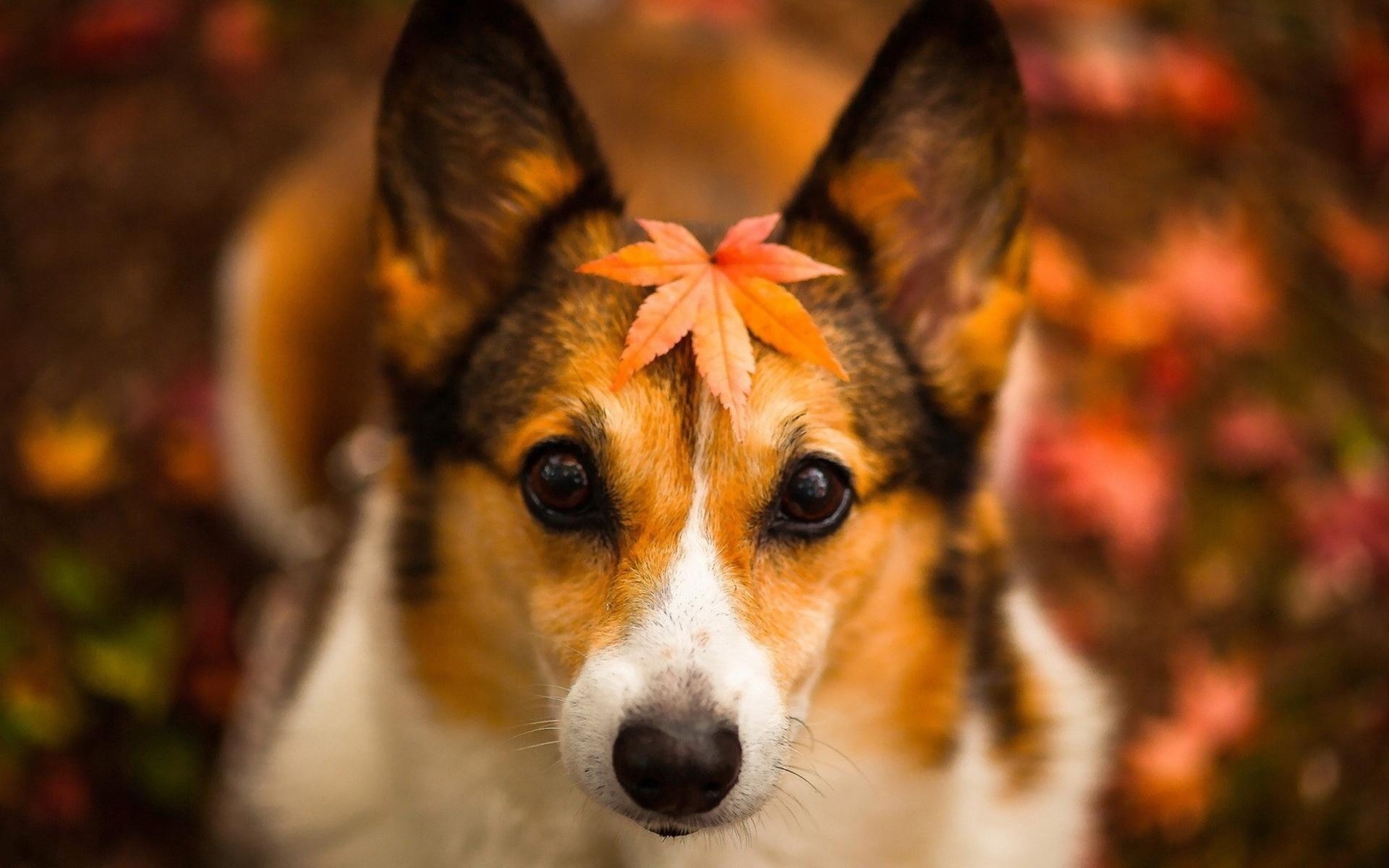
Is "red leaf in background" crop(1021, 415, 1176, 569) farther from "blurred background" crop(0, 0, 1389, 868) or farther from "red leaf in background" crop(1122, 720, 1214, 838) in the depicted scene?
"red leaf in background" crop(1122, 720, 1214, 838)

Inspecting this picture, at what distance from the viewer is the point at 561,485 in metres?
2.05

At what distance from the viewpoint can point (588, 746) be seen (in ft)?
6.04

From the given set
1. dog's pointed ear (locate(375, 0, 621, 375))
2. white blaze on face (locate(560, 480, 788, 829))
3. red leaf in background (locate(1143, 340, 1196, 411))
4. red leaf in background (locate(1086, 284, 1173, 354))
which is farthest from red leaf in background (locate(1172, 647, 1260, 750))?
dog's pointed ear (locate(375, 0, 621, 375))

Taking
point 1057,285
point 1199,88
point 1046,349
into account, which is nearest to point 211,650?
point 1046,349

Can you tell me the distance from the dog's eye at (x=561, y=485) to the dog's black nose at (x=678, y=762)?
0.41m

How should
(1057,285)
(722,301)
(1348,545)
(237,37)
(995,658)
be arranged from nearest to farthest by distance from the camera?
(722,301) < (995,658) < (1348,545) < (1057,285) < (237,37)

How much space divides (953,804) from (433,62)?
166 centimetres

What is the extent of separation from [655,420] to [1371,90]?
12.3 ft

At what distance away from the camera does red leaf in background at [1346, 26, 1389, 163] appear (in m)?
4.45

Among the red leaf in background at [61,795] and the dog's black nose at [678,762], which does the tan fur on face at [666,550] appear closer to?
the dog's black nose at [678,762]

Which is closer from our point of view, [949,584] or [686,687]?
[686,687]

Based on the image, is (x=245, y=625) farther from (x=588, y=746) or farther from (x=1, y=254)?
(x=588, y=746)

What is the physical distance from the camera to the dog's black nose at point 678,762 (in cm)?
176

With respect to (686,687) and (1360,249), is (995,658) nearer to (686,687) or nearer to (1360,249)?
(686,687)
